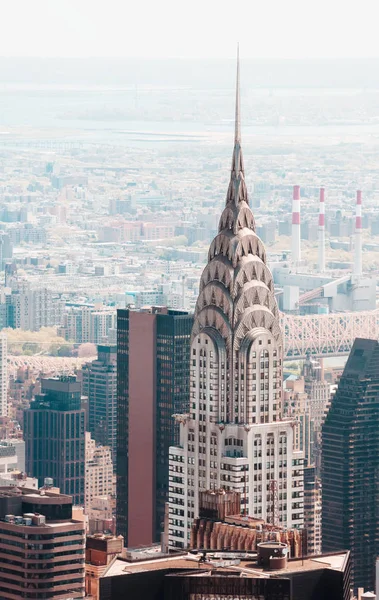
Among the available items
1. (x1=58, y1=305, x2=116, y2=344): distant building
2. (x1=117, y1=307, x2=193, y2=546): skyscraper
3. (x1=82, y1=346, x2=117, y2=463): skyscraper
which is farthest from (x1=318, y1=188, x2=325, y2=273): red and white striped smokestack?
(x1=117, y1=307, x2=193, y2=546): skyscraper

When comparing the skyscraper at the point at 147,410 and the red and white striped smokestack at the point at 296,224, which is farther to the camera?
the red and white striped smokestack at the point at 296,224

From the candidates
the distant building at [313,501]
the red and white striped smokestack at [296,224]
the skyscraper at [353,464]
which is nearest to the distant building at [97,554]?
the distant building at [313,501]

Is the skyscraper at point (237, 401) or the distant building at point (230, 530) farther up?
the skyscraper at point (237, 401)

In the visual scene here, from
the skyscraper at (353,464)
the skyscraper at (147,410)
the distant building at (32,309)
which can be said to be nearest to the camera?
the skyscraper at (147,410)

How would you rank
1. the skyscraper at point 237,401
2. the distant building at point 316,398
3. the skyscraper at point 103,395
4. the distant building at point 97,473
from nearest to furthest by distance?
the skyscraper at point 237,401 → the distant building at point 316,398 → the distant building at point 97,473 → the skyscraper at point 103,395

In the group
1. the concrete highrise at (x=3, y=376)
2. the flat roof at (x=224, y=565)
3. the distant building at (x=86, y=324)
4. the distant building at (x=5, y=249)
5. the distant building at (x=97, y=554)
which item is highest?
the distant building at (x=5, y=249)

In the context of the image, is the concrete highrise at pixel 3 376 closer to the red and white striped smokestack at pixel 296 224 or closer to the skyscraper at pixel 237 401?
the red and white striped smokestack at pixel 296 224

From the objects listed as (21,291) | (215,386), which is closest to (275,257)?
(21,291)
